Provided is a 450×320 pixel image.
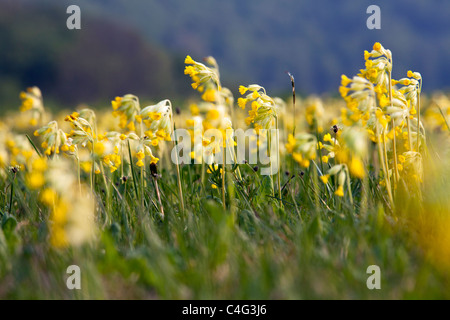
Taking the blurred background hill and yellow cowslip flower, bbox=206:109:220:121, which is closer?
yellow cowslip flower, bbox=206:109:220:121

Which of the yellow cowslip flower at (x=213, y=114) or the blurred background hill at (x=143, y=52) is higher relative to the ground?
the blurred background hill at (x=143, y=52)

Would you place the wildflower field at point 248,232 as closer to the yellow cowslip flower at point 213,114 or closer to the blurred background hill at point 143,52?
the yellow cowslip flower at point 213,114

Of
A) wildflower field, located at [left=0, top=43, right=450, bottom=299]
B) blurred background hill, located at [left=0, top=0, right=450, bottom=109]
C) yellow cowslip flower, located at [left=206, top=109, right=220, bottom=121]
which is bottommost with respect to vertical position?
wildflower field, located at [left=0, top=43, right=450, bottom=299]

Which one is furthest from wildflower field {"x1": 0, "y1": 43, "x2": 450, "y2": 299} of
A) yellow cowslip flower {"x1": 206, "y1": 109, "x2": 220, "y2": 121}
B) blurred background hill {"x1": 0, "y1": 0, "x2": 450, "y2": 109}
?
blurred background hill {"x1": 0, "y1": 0, "x2": 450, "y2": 109}

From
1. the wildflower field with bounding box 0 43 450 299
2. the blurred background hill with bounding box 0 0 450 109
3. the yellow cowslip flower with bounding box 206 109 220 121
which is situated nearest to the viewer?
the wildflower field with bounding box 0 43 450 299

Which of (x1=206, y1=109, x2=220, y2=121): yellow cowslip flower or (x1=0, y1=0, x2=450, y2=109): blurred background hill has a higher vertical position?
(x1=0, y1=0, x2=450, y2=109): blurred background hill

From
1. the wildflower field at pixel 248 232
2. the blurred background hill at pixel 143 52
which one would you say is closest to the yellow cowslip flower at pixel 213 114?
the wildflower field at pixel 248 232

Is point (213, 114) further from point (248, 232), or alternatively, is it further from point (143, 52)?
point (143, 52)

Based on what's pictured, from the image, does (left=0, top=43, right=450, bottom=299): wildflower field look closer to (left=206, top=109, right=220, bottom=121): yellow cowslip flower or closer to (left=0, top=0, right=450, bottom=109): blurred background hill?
(left=206, top=109, right=220, bottom=121): yellow cowslip flower

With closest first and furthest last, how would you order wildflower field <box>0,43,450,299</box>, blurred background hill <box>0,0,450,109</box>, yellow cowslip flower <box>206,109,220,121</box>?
wildflower field <box>0,43,450,299</box>
yellow cowslip flower <box>206,109,220,121</box>
blurred background hill <box>0,0,450,109</box>

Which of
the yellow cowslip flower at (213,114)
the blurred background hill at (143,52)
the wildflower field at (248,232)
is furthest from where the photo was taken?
the blurred background hill at (143,52)

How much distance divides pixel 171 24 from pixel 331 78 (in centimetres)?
7196

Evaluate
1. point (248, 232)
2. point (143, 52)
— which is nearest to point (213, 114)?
point (248, 232)

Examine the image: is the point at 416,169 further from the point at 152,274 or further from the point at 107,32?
the point at 107,32
